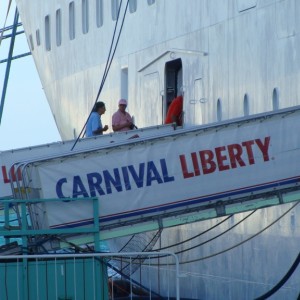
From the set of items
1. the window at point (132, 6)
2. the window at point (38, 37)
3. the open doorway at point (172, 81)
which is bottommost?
the open doorway at point (172, 81)

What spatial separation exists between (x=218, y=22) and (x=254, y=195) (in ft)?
12.6

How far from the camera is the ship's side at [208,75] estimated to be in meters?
12.9

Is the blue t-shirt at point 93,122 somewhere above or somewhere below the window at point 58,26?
below

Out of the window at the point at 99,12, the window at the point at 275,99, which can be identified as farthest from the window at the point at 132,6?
the window at the point at 275,99

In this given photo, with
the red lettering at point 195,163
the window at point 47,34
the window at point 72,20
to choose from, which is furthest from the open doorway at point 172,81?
the window at point 47,34

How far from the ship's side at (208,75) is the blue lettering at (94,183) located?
2.43 meters

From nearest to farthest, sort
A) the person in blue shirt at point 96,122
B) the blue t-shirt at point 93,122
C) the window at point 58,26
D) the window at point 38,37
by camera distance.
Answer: the person in blue shirt at point 96,122, the blue t-shirt at point 93,122, the window at point 58,26, the window at point 38,37

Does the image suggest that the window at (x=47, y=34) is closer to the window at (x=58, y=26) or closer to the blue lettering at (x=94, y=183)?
the window at (x=58, y=26)

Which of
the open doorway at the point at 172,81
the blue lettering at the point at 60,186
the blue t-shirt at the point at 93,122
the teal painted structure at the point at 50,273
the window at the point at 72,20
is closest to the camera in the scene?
the teal painted structure at the point at 50,273

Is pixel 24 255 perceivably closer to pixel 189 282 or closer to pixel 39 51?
pixel 189 282

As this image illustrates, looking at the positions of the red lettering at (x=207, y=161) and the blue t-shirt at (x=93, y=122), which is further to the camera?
the blue t-shirt at (x=93, y=122)

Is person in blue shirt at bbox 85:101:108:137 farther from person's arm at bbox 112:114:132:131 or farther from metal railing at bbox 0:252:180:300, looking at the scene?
metal railing at bbox 0:252:180:300

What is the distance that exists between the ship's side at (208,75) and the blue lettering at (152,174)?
6.44ft

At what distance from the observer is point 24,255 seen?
35.0 feet
